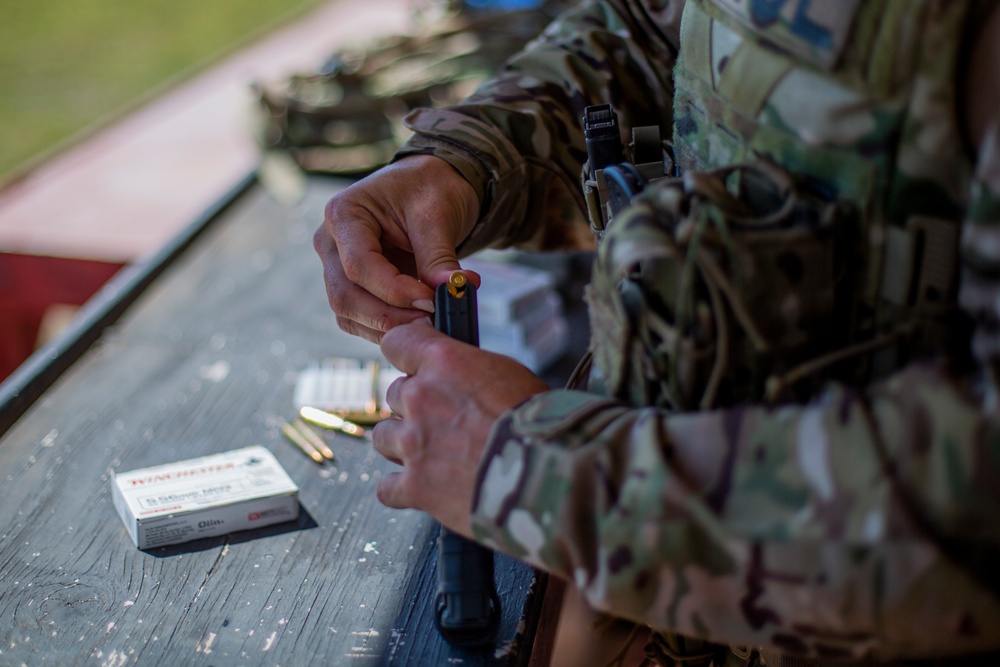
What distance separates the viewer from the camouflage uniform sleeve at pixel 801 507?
580 mm

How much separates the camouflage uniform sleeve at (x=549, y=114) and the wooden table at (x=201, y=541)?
338 millimetres

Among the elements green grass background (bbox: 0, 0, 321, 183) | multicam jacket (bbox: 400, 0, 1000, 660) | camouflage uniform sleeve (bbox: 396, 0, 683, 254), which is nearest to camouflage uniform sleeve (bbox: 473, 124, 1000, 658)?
multicam jacket (bbox: 400, 0, 1000, 660)

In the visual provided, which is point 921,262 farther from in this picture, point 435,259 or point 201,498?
point 201,498

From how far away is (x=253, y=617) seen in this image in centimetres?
84

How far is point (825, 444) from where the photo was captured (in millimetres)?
606

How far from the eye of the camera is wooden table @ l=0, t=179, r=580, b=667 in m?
0.82

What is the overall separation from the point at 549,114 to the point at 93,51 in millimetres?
6270

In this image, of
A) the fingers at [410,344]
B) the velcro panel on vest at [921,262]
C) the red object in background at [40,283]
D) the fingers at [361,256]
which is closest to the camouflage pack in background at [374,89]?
the red object in background at [40,283]

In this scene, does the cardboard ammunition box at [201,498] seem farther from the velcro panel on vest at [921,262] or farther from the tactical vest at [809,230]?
the velcro panel on vest at [921,262]

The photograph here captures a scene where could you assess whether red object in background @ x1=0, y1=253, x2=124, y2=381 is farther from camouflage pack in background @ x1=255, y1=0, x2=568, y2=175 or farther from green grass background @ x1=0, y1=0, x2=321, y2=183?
green grass background @ x1=0, y1=0, x2=321, y2=183

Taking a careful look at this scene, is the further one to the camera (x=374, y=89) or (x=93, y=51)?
(x=93, y=51)

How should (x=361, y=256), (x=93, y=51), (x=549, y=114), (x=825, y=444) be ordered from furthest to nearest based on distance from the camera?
(x=93, y=51)
(x=549, y=114)
(x=361, y=256)
(x=825, y=444)

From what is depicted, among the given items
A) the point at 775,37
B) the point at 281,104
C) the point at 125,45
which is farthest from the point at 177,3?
the point at 775,37

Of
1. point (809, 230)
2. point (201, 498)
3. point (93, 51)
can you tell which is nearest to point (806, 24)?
point (809, 230)
